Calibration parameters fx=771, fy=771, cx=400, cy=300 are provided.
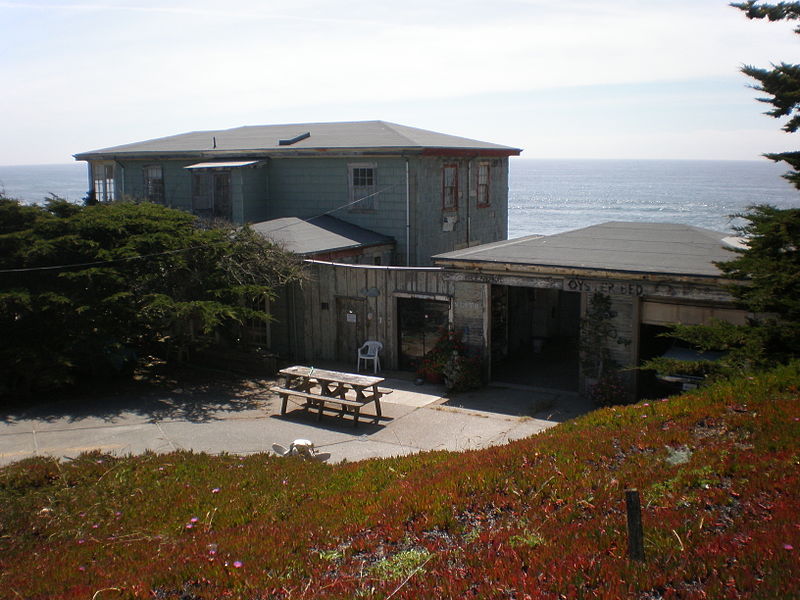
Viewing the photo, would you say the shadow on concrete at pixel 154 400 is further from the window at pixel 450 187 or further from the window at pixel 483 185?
the window at pixel 483 185

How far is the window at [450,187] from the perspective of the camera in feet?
82.8

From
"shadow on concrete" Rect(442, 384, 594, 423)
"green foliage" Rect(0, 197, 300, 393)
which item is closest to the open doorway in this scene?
"shadow on concrete" Rect(442, 384, 594, 423)

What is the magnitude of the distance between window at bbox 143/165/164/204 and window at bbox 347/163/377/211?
8199 millimetres

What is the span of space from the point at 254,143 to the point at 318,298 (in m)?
10.0

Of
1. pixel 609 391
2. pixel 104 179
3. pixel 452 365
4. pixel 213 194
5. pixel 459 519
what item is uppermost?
pixel 104 179

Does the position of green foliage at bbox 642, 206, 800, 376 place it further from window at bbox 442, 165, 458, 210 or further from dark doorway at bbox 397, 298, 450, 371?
window at bbox 442, 165, 458, 210

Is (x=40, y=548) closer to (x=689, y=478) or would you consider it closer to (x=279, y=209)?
(x=689, y=478)

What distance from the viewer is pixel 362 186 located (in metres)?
24.6

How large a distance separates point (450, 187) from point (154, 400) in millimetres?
12614

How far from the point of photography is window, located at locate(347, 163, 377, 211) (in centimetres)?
2431

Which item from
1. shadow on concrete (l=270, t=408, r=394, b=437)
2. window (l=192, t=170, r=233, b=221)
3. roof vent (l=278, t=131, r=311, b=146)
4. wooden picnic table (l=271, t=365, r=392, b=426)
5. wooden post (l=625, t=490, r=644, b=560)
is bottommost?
shadow on concrete (l=270, t=408, r=394, b=437)

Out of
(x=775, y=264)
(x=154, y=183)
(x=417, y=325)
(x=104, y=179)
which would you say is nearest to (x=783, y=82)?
(x=775, y=264)

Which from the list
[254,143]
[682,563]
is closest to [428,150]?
[254,143]

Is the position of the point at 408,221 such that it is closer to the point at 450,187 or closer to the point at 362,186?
the point at 362,186
